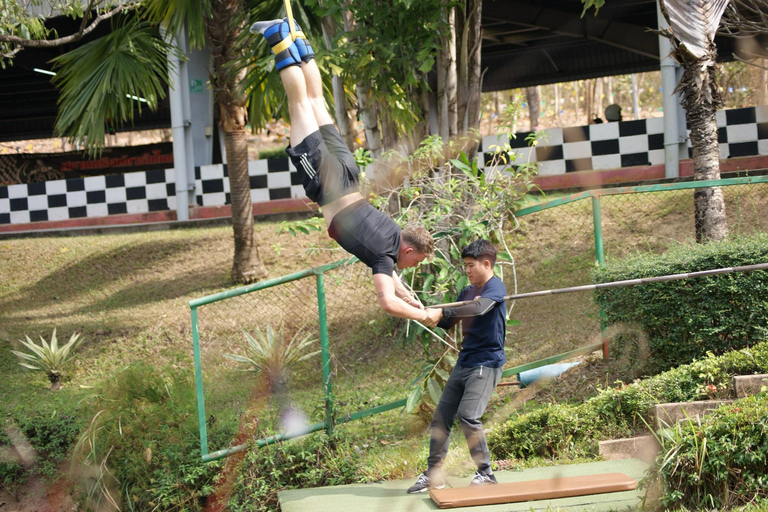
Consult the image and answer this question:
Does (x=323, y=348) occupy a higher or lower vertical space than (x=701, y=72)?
lower

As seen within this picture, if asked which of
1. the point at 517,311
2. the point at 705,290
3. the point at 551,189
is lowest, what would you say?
the point at 517,311

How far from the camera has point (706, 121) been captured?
6.21 m

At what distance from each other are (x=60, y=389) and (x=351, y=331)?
295cm

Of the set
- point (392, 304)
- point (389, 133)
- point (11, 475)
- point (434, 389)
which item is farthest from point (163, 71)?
point (392, 304)

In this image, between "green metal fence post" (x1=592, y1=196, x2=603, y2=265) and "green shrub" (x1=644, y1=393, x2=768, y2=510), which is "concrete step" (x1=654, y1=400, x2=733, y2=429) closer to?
"green shrub" (x1=644, y1=393, x2=768, y2=510)

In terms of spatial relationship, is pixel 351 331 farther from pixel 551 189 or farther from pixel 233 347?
pixel 551 189

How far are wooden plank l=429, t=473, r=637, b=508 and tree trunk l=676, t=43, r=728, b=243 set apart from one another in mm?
2712

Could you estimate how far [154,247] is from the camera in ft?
34.3

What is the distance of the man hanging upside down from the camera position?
14.0 feet

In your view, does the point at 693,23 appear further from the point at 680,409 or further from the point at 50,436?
the point at 50,436

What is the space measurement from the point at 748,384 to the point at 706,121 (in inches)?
102

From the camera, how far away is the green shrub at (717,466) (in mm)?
3529

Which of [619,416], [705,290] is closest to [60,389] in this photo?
[619,416]

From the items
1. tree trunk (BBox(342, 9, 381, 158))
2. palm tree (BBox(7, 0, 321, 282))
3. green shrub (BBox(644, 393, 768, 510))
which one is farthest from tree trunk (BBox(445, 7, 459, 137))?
green shrub (BBox(644, 393, 768, 510))
